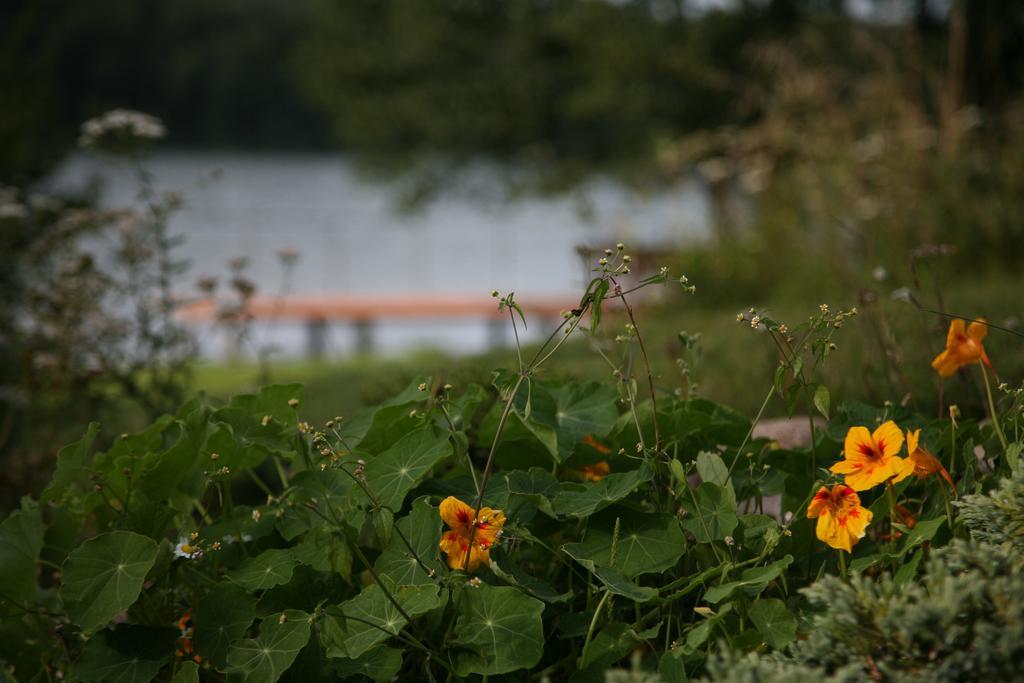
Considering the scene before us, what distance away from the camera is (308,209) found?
19172 mm

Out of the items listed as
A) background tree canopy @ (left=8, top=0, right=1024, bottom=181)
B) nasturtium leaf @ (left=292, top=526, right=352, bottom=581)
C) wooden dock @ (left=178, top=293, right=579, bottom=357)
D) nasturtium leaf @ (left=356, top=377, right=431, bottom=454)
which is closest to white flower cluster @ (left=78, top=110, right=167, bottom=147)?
nasturtium leaf @ (left=356, top=377, right=431, bottom=454)

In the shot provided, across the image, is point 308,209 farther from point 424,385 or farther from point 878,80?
point 424,385

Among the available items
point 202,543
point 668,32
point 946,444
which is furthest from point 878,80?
point 668,32

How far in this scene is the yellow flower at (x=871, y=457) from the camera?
100cm

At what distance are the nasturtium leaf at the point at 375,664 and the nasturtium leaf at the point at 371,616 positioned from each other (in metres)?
0.01

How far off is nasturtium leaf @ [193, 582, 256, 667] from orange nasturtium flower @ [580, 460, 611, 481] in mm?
431

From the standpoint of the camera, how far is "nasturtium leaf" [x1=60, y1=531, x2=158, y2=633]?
3.40ft

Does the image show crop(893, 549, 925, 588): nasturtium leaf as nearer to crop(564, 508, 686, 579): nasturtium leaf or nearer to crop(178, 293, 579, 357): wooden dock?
crop(564, 508, 686, 579): nasturtium leaf

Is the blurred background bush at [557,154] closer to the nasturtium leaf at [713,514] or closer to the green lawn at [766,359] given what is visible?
the green lawn at [766,359]

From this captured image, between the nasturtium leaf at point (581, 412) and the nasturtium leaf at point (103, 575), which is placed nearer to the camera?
the nasturtium leaf at point (103, 575)

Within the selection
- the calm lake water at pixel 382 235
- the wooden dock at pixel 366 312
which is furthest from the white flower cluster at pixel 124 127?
the calm lake water at pixel 382 235

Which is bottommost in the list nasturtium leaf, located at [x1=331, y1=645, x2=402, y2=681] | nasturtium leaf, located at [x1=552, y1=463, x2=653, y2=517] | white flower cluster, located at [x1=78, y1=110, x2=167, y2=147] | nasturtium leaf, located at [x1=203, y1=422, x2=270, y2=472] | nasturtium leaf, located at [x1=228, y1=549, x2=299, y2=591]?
nasturtium leaf, located at [x1=331, y1=645, x2=402, y2=681]

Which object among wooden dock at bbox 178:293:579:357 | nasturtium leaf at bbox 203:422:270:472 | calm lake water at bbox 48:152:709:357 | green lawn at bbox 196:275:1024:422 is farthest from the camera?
calm lake water at bbox 48:152:709:357

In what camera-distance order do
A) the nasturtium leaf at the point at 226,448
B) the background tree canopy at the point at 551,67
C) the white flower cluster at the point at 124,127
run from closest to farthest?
the nasturtium leaf at the point at 226,448, the white flower cluster at the point at 124,127, the background tree canopy at the point at 551,67
